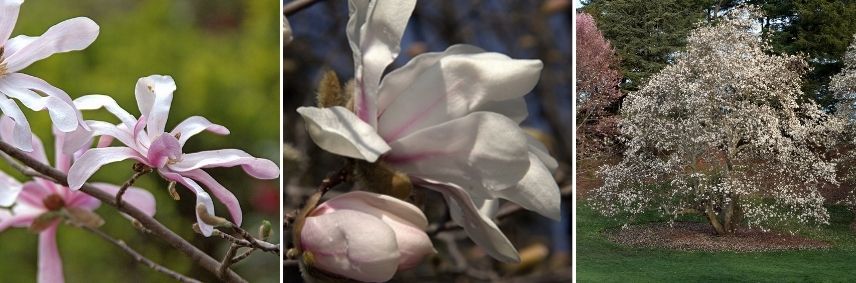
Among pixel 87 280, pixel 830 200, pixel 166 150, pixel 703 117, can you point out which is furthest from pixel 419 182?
pixel 830 200

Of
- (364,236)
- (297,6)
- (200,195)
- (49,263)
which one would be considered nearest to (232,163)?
(200,195)

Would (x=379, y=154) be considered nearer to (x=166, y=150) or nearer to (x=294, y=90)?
(x=166, y=150)

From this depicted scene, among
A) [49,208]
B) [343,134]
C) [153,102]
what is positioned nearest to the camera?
[343,134]

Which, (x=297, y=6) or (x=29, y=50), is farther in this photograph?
(x=297, y=6)

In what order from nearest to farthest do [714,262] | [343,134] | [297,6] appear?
[343,134]
[297,6]
[714,262]

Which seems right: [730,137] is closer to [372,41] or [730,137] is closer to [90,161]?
[372,41]
